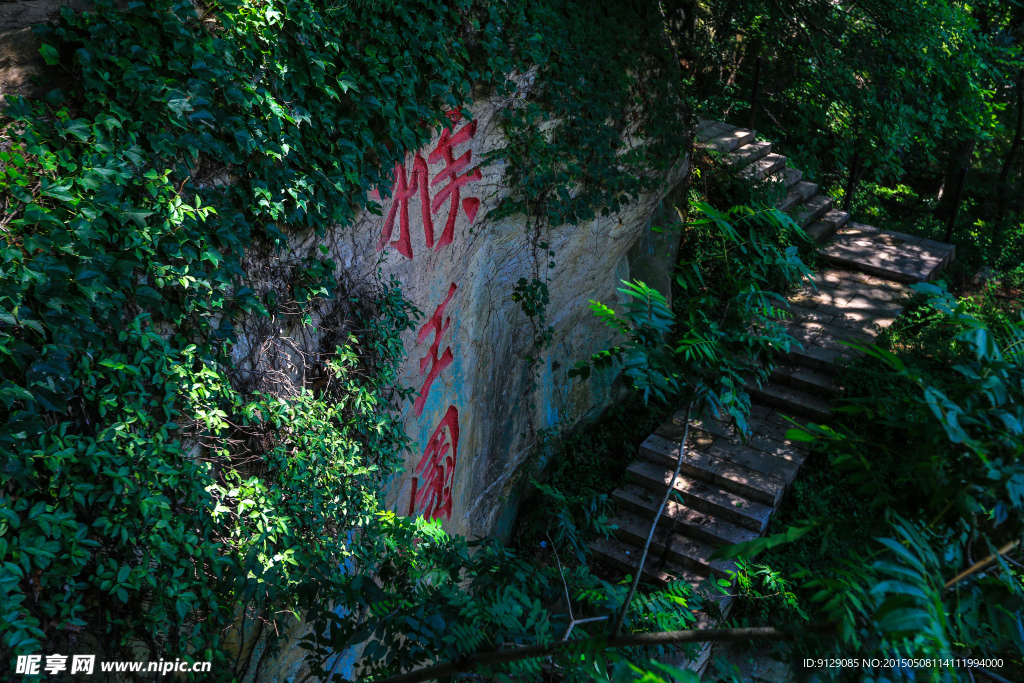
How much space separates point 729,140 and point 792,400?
11.3 feet

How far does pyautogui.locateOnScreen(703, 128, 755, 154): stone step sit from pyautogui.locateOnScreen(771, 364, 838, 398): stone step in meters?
2.72

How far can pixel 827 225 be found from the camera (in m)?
7.94

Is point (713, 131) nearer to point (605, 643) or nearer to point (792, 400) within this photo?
point (792, 400)

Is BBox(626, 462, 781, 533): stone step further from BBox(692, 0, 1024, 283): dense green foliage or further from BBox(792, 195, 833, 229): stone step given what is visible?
BBox(792, 195, 833, 229): stone step

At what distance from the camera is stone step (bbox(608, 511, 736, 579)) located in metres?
5.03

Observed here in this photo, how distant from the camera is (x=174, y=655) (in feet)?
7.64

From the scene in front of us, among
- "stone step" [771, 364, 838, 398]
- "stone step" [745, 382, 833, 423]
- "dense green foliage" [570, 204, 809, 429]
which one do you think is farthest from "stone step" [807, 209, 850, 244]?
"dense green foliage" [570, 204, 809, 429]

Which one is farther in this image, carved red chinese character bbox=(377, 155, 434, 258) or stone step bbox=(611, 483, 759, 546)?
stone step bbox=(611, 483, 759, 546)

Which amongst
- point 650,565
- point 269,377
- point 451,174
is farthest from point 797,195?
point 269,377

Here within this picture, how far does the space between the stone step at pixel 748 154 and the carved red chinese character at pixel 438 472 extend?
4.79m

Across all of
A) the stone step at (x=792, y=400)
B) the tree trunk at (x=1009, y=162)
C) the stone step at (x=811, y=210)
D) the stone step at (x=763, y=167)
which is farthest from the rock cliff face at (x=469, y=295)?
the tree trunk at (x=1009, y=162)

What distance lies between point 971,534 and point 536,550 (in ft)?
14.0

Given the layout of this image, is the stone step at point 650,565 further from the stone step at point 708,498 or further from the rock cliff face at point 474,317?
the rock cliff face at point 474,317

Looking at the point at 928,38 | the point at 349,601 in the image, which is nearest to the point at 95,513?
the point at 349,601
